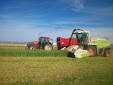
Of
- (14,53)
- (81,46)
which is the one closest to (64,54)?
(81,46)

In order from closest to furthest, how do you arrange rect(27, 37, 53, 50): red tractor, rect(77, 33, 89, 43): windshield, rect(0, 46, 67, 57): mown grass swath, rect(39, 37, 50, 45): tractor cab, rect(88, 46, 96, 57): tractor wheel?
rect(0, 46, 67, 57): mown grass swath < rect(88, 46, 96, 57): tractor wheel < rect(77, 33, 89, 43): windshield < rect(27, 37, 53, 50): red tractor < rect(39, 37, 50, 45): tractor cab

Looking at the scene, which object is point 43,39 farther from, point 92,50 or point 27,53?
point 92,50

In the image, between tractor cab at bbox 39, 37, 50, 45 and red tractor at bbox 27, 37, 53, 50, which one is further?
tractor cab at bbox 39, 37, 50, 45

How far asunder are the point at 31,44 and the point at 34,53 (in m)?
4.38

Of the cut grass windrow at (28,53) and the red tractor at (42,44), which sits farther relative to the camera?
the red tractor at (42,44)

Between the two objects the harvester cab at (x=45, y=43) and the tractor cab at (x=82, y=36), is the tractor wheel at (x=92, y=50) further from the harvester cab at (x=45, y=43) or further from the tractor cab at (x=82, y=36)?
the harvester cab at (x=45, y=43)

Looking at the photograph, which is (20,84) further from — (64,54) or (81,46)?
(81,46)

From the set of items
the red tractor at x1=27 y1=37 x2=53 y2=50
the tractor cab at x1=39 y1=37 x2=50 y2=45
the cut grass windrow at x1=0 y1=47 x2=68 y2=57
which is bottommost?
the cut grass windrow at x1=0 y1=47 x2=68 y2=57

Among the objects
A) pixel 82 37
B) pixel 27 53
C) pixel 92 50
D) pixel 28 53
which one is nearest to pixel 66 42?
pixel 82 37

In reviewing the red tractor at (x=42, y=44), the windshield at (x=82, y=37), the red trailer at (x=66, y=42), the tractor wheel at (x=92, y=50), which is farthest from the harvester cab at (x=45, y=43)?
the tractor wheel at (x=92, y=50)

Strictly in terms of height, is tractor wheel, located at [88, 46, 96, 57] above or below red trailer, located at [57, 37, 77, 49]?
below

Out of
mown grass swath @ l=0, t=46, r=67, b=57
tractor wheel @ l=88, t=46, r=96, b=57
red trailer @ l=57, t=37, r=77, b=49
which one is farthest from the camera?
red trailer @ l=57, t=37, r=77, b=49

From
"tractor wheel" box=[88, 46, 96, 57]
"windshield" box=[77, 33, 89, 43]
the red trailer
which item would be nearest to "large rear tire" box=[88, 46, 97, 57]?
"tractor wheel" box=[88, 46, 96, 57]

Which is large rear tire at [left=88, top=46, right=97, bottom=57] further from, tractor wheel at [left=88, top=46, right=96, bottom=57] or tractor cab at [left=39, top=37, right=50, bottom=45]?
tractor cab at [left=39, top=37, right=50, bottom=45]
